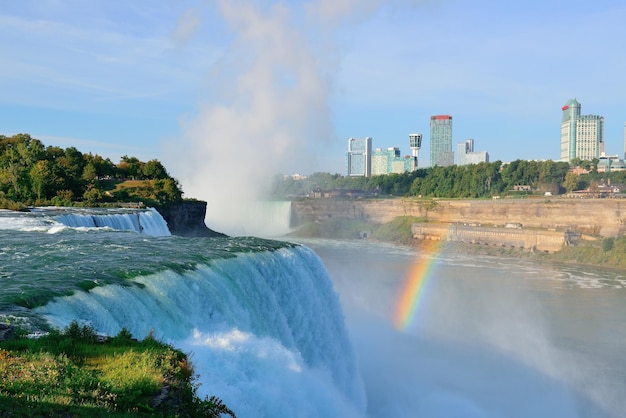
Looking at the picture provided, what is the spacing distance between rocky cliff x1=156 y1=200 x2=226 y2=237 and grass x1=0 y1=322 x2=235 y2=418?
34863mm

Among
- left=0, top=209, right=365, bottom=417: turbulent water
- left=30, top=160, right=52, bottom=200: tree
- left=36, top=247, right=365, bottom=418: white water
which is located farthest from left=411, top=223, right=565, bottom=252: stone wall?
left=36, top=247, right=365, bottom=418: white water

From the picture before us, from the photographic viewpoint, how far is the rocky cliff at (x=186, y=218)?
140ft

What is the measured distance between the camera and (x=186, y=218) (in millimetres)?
46156

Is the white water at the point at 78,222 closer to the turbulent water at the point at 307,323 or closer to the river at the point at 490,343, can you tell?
the turbulent water at the point at 307,323

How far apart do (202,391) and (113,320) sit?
2761 millimetres

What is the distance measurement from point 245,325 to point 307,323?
4.03 m

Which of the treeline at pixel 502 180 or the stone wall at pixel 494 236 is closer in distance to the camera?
the stone wall at pixel 494 236

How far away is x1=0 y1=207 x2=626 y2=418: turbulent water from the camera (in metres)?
9.54

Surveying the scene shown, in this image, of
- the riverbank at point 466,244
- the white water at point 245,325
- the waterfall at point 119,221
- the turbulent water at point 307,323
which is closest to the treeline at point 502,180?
the riverbank at point 466,244

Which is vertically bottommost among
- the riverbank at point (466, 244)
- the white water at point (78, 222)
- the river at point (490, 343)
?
the river at point (490, 343)

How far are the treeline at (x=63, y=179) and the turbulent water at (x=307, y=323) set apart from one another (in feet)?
35.5

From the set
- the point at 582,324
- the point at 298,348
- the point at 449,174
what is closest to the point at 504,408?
the point at 298,348

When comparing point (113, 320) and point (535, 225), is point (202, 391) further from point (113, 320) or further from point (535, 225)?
point (535, 225)

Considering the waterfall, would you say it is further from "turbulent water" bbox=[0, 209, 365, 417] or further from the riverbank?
the riverbank
